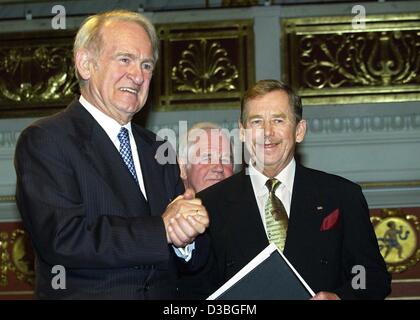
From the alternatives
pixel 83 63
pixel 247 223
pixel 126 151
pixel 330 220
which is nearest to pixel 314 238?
pixel 330 220

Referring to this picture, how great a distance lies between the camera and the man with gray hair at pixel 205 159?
177 inches

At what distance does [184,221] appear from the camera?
9.32 feet

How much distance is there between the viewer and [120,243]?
9.23ft

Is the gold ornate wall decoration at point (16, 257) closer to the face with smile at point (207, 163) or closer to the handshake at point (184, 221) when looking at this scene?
the face with smile at point (207, 163)

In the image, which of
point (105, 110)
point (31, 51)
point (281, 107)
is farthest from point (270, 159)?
Answer: point (31, 51)

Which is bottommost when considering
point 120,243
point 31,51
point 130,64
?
point 120,243

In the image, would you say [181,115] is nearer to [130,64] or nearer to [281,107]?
[281,107]

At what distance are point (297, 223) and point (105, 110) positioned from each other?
793 mm

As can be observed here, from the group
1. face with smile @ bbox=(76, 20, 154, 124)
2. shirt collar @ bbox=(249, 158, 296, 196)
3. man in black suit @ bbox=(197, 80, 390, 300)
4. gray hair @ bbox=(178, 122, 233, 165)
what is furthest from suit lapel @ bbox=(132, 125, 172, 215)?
gray hair @ bbox=(178, 122, 233, 165)

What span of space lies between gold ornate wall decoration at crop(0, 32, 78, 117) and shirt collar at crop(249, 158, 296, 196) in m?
2.90

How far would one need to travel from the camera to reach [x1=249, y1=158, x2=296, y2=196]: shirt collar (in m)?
3.57

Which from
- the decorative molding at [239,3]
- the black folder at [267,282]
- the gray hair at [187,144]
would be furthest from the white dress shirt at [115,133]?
Result: the decorative molding at [239,3]

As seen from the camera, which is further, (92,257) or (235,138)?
(235,138)

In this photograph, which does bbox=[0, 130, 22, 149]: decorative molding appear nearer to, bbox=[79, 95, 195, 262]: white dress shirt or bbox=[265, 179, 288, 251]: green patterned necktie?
bbox=[265, 179, 288, 251]: green patterned necktie
